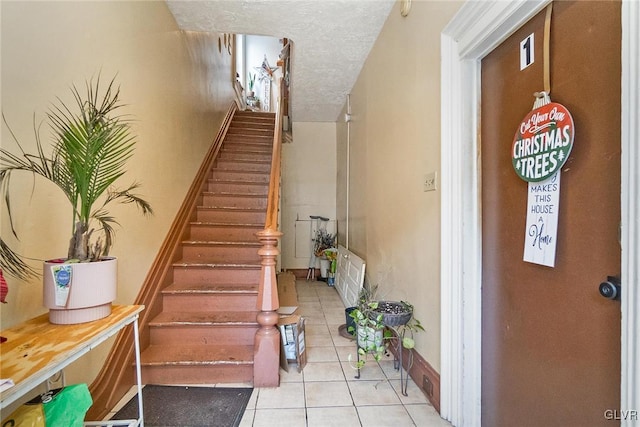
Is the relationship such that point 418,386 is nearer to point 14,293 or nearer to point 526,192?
point 526,192

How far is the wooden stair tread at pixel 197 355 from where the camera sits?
5.60 ft

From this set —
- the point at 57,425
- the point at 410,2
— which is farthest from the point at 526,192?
the point at 57,425

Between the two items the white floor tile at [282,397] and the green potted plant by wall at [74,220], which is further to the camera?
the white floor tile at [282,397]

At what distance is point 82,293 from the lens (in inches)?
37.1

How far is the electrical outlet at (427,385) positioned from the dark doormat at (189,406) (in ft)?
3.36

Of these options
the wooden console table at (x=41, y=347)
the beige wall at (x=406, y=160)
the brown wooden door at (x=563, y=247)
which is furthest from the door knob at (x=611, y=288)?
the wooden console table at (x=41, y=347)

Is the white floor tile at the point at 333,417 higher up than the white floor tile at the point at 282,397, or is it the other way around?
the white floor tile at the point at 282,397

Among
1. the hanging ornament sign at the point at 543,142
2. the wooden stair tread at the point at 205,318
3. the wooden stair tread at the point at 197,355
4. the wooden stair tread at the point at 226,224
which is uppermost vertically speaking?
the hanging ornament sign at the point at 543,142

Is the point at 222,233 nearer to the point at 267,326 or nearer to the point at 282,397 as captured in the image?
the point at 267,326

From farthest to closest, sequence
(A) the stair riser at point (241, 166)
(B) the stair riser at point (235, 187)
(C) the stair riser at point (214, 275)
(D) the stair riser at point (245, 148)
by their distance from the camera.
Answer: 1. (D) the stair riser at point (245, 148)
2. (A) the stair riser at point (241, 166)
3. (B) the stair riser at point (235, 187)
4. (C) the stair riser at point (214, 275)

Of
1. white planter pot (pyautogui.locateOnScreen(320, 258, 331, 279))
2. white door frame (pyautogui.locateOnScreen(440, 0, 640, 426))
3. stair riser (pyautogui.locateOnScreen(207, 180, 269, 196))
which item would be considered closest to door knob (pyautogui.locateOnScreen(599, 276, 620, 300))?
white door frame (pyautogui.locateOnScreen(440, 0, 640, 426))

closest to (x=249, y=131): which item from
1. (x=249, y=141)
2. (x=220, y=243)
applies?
(x=249, y=141)

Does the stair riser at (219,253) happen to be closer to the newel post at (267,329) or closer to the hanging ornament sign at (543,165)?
the newel post at (267,329)

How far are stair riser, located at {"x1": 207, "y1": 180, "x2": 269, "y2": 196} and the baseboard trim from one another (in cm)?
235
